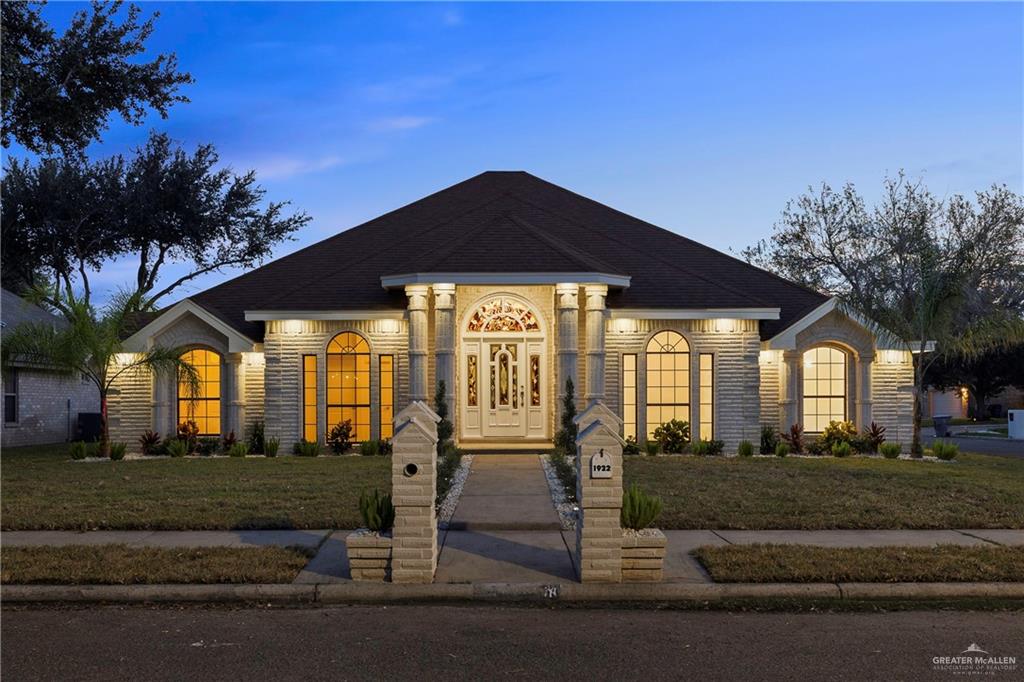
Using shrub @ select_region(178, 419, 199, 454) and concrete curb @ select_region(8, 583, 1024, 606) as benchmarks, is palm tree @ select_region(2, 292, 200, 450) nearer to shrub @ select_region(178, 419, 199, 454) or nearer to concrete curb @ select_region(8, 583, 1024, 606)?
shrub @ select_region(178, 419, 199, 454)

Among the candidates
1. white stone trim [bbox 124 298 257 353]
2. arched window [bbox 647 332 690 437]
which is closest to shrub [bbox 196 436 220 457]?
white stone trim [bbox 124 298 257 353]

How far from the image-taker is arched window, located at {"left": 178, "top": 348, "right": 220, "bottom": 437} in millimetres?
21219

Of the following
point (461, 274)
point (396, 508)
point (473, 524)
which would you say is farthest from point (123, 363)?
point (396, 508)

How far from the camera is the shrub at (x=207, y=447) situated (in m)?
20.1

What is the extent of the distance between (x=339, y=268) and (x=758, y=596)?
16.1 m

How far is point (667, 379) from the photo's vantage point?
20609mm

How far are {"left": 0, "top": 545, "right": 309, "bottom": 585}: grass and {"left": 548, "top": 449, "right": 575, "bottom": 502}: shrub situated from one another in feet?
17.0

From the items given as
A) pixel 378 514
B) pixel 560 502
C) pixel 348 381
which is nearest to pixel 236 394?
pixel 348 381

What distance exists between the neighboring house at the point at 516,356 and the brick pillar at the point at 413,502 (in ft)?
36.0

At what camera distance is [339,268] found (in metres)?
22.1

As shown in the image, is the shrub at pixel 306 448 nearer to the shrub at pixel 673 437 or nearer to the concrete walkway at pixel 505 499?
the concrete walkway at pixel 505 499

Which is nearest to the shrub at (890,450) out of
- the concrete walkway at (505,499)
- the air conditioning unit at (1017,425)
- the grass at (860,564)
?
the concrete walkway at (505,499)

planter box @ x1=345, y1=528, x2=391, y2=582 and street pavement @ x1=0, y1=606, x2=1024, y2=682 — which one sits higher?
planter box @ x1=345, y1=528, x2=391, y2=582

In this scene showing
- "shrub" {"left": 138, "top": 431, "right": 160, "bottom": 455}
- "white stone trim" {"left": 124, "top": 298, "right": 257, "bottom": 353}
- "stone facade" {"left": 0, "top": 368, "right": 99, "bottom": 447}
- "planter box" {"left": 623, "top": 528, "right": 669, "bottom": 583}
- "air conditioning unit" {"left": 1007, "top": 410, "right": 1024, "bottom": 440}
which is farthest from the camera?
"air conditioning unit" {"left": 1007, "top": 410, "right": 1024, "bottom": 440}
